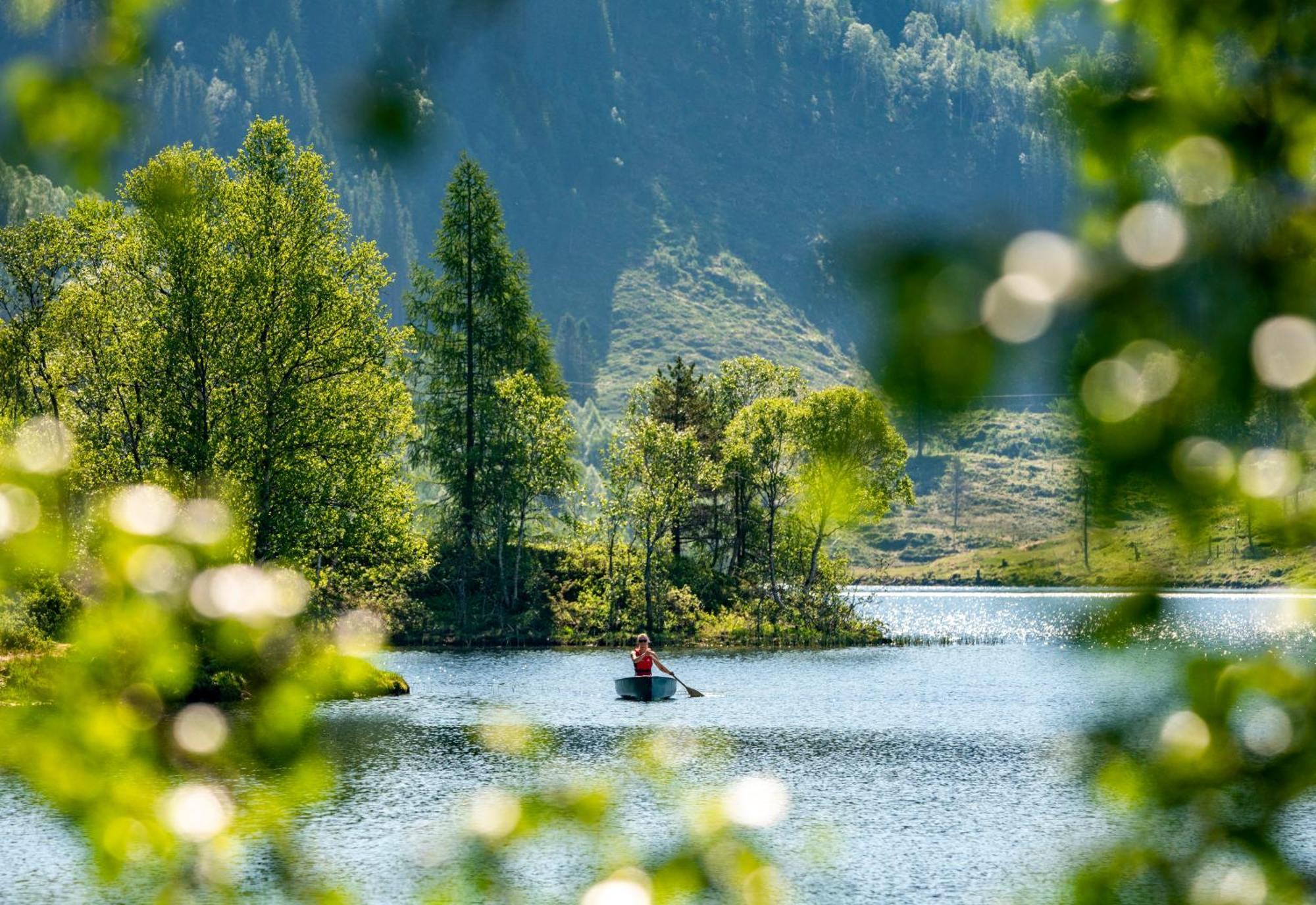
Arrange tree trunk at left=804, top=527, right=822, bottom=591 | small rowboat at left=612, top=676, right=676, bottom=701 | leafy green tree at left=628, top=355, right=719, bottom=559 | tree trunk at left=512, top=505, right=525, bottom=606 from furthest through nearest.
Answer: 1. leafy green tree at left=628, top=355, right=719, bottom=559
2. tree trunk at left=804, top=527, right=822, bottom=591
3. tree trunk at left=512, top=505, right=525, bottom=606
4. small rowboat at left=612, top=676, right=676, bottom=701

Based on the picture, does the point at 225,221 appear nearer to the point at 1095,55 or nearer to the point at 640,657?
the point at 640,657

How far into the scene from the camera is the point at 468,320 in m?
87.3

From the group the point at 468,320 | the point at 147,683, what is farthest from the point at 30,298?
the point at 147,683

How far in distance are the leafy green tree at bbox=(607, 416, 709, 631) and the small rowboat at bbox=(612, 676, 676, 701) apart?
26620 mm

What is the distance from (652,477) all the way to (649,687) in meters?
28.0

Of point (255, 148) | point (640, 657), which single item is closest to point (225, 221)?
point (255, 148)

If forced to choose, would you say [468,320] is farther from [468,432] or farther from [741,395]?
[741,395]

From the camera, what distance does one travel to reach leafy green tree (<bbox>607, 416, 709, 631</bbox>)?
75.9 m

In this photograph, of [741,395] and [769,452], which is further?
[741,395]

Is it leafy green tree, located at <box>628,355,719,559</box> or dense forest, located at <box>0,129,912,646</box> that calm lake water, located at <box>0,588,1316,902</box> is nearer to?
dense forest, located at <box>0,129,912,646</box>

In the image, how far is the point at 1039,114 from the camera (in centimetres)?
258

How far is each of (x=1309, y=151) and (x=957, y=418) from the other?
0.86 metres

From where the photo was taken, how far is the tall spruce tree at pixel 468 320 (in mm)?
85750

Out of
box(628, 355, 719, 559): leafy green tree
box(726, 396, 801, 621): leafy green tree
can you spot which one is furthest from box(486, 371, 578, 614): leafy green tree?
box(628, 355, 719, 559): leafy green tree
